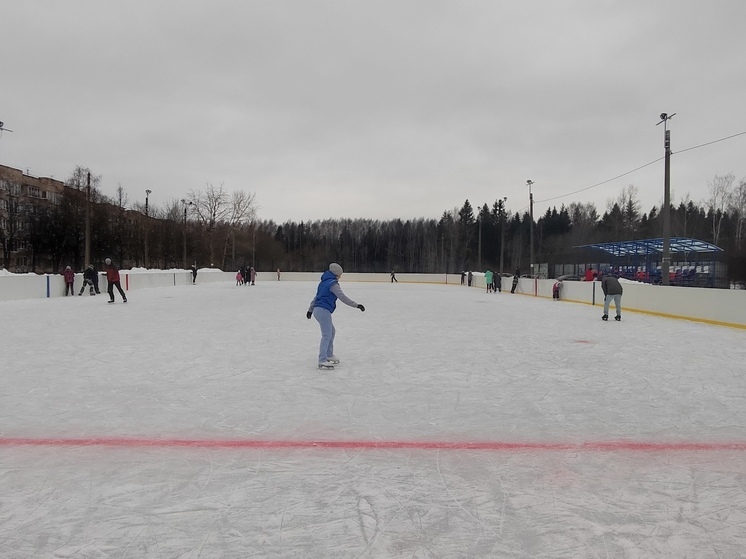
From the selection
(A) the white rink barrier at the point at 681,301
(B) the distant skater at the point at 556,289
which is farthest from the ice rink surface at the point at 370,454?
(B) the distant skater at the point at 556,289

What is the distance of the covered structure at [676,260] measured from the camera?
81.6 ft

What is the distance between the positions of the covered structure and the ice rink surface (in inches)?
795

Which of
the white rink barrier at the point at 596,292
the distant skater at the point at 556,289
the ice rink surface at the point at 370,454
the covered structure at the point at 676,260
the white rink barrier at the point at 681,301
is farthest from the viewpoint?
the covered structure at the point at 676,260

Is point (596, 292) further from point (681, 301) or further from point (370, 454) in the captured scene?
point (370, 454)

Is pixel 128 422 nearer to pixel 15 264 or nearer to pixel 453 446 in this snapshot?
pixel 453 446

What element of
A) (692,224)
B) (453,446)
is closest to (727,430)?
(453,446)

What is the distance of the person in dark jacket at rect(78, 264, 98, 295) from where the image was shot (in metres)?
20.8

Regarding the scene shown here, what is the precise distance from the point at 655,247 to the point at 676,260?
2.94 m

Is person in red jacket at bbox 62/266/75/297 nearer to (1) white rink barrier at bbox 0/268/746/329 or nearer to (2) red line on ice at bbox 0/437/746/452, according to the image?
(1) white rink barrier at bbox 0/268/746/329

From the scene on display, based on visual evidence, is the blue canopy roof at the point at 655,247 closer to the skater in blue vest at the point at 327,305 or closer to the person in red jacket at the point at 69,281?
the skater in blue vest at the point at 327,305

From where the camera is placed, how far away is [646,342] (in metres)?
9.41

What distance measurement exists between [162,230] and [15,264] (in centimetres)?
1677

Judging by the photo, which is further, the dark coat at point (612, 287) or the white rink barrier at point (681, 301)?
the dark coat at point (612, 287)

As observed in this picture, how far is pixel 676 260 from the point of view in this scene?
1126 inches
